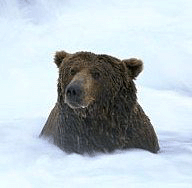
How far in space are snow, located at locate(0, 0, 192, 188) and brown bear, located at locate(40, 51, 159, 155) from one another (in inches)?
5.3

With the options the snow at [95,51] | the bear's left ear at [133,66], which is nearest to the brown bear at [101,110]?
the bear's left ear at [133,66]

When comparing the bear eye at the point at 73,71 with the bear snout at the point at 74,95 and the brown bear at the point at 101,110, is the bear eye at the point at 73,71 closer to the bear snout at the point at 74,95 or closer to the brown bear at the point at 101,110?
the brown bear at the point at 101,110

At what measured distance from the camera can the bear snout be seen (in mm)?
5371

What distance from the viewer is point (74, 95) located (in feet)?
17.6

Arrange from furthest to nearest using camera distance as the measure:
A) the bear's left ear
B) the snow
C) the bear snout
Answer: the bear's left ear
the bear snout
the snow

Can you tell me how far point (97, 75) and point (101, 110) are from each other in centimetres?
33

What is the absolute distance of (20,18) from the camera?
1723cm

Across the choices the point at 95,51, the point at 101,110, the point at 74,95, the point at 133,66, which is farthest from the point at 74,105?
the point at 95,51

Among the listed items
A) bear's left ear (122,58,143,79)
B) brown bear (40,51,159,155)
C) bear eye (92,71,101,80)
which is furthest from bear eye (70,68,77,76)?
bear's left ear (122,58,143,79)

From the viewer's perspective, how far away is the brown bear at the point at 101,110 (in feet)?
18.9

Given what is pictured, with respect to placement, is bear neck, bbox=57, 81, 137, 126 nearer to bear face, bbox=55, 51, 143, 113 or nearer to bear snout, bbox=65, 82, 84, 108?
bear face, bbox=55, 51, 143, 113

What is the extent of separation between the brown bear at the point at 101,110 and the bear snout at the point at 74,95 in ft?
0.61

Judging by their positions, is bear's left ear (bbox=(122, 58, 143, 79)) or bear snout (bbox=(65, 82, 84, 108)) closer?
bear snout (bbox=(65, 82, 84, 108))

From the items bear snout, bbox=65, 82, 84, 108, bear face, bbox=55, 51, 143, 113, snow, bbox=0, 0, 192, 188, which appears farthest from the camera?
bear face, bbox=55, 51, 143, 113
